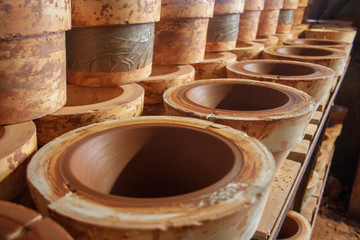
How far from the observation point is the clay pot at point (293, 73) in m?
2.93

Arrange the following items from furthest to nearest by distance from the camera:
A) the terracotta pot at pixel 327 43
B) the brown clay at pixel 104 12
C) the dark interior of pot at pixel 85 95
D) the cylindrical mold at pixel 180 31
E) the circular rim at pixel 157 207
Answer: the terracotta pot at pixel 327 43
the cylindrical mold at pixel 180 31
the dark interior of pot at pixel 85 95
the brown clay at pixel 104 12
the circular rim at pixel 157 207

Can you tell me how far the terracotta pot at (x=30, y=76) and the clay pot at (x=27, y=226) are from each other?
0.84 metres

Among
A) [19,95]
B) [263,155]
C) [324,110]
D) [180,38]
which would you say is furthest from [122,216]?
[324,110]

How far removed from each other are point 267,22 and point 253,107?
3.87 metres

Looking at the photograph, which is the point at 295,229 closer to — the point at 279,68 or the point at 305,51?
the point at 279,68

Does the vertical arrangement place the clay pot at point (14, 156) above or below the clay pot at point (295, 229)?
above

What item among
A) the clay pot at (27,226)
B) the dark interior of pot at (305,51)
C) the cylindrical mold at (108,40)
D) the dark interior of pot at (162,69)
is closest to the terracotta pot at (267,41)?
the dark interior of pot at (305,51)

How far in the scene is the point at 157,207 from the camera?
1092mm

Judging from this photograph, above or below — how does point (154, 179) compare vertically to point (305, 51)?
below

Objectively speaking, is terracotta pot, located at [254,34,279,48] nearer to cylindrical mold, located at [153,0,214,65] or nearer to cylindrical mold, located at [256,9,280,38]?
cylindrical mold, located at [256,9,280,38]

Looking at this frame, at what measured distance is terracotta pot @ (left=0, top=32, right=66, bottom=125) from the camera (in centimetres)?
161

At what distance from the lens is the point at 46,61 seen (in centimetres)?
176

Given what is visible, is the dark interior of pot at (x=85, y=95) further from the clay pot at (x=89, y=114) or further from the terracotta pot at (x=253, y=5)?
the terracotta pot at (x=253, y=5)

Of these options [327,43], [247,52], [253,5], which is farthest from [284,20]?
[247,52]
